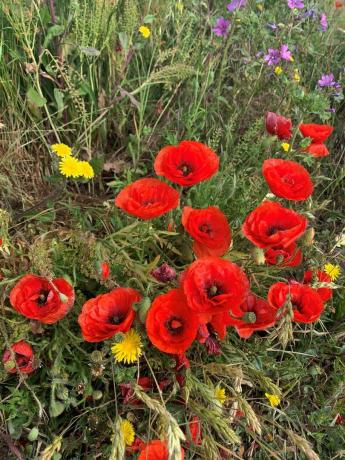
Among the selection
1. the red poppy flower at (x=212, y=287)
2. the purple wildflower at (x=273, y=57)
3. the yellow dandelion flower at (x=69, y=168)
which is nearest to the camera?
the red poppy flower at (x=212, y=287)

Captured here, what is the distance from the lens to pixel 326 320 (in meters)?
1.63

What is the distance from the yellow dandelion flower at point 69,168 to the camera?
1346 millimetres

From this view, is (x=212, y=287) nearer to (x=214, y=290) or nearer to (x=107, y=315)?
(x=214, y=290)

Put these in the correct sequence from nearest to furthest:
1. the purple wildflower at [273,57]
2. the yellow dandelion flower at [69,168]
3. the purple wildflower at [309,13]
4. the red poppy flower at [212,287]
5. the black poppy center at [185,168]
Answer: the red poppy flower at [212,287] < the black poppy center at [185,168] < the yellow dandelion flower at [69,168] < the purple wildflower at [273,57] < the purple wildflower at [309,13]

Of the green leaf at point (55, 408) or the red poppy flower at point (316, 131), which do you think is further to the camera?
the red poppy flower at point (316, 131)

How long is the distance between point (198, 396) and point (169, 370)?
0.37 feet

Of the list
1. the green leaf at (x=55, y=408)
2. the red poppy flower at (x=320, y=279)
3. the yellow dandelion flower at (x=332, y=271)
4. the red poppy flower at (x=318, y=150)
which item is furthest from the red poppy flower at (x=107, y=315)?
the red poppy flower at (x=318, y=150)

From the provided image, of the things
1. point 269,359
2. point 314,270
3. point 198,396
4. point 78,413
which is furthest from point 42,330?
point 314,270

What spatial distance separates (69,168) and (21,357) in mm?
513

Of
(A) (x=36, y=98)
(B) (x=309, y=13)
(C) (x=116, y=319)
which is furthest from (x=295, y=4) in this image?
(C) (x=116, y=319)

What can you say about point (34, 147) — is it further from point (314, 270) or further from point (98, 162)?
point (314, 270)

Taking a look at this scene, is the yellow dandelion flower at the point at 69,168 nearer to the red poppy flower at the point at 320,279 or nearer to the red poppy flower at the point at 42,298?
the red poppy flower at the point at 42,298

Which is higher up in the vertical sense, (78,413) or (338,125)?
(338,125)

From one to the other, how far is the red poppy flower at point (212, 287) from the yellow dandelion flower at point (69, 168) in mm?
480
